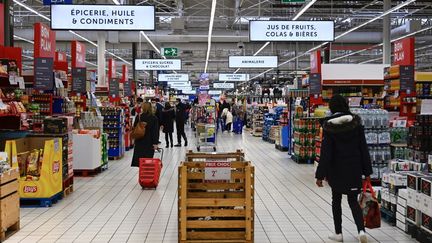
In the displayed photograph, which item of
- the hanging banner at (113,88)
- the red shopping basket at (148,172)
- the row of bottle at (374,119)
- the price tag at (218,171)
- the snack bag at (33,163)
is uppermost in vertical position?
the hanging banner at (113,88)

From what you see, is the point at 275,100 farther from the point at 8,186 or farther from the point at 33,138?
the point at 8,186

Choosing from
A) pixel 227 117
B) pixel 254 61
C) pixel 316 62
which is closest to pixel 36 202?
pixel 316 62

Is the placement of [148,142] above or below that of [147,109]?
below

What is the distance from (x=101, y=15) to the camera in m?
9.99

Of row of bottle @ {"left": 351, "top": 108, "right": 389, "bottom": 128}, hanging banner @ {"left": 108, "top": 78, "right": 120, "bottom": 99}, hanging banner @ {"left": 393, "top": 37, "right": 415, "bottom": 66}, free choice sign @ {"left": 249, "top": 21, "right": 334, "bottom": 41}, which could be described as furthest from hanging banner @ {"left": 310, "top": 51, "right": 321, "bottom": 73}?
hanging banner @ {"left": 108, "top": 78, "right": 120, "bottom": 99}

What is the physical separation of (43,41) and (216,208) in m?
6.07

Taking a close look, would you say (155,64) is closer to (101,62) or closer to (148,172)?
(101,62)

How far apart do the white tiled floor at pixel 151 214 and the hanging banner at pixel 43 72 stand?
200cm

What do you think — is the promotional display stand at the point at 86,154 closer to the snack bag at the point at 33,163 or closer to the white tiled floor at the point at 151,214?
the white tiled floor at the point at 151,214

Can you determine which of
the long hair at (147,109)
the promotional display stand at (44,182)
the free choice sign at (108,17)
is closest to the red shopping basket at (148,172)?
the long hair at (147,109)

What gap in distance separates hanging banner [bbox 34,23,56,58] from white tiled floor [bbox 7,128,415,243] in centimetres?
257

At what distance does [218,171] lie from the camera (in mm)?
5617

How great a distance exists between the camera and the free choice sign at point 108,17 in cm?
1000

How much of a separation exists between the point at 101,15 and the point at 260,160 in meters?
6.42
